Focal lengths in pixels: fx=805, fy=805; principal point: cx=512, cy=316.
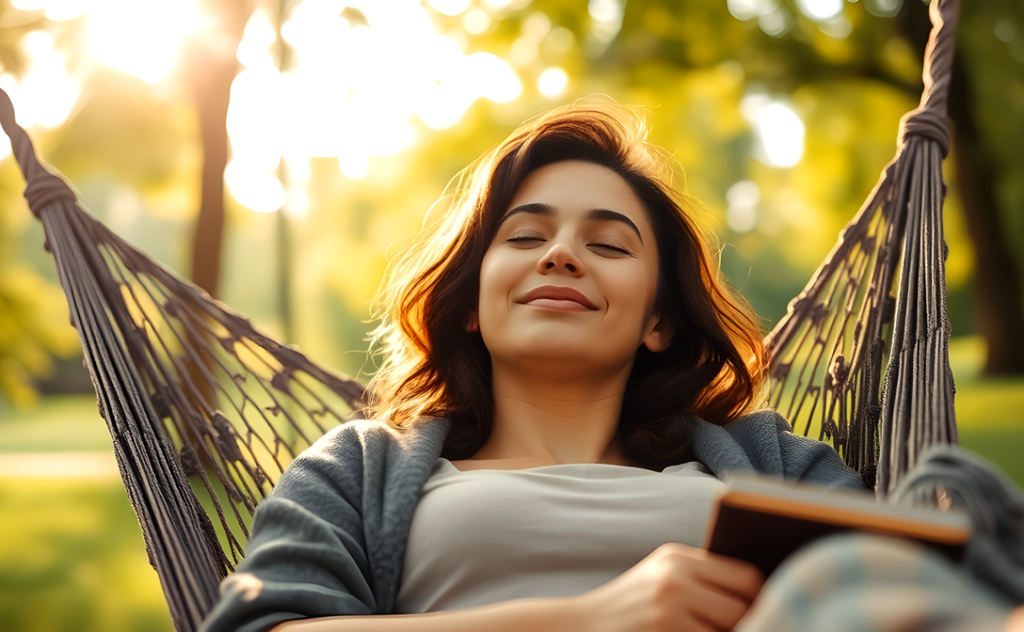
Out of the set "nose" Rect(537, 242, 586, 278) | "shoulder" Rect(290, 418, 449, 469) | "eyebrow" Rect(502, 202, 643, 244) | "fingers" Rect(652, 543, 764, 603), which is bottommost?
"fingers" Rect(652, 543, 764, 603)

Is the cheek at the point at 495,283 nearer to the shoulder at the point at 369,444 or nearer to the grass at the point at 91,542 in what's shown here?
the shoulder at the point at 369,444

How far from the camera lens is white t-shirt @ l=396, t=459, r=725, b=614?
37.8 inches

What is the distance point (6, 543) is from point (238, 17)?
3388mm

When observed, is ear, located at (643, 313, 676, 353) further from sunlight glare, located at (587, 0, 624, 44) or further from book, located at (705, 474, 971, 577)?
sunlight glare, located at (587, 0, 624, 44)

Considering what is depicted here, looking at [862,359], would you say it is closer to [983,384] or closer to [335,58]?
[335,58]

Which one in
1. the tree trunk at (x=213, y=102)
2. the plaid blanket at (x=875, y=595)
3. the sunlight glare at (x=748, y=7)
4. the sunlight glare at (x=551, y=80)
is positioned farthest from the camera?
the sunlight glare at (x=551, y=80)

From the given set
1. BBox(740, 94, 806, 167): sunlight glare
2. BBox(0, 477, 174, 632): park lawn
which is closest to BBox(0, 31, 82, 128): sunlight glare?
BBox(0, 477, 174, 632): park lawn

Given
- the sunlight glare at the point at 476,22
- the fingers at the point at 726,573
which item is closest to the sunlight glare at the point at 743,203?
the sunlight glare at the point at 476,22

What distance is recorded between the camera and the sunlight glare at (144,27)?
4.40 m

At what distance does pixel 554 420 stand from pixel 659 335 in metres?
0.26

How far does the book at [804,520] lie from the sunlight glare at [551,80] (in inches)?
210

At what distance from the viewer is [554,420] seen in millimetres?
1287

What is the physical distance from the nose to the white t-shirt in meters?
0.31

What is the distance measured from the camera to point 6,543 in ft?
15.8
